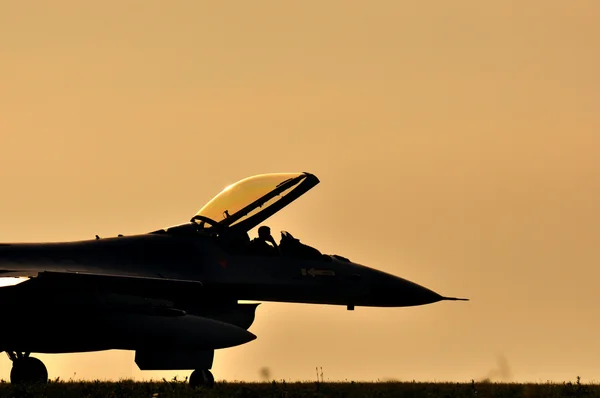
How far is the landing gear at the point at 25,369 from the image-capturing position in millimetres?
23250

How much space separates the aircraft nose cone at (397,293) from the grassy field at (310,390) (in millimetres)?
3909

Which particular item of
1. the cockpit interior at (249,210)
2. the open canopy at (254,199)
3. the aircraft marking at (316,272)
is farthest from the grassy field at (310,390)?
the open canopy at (254,199)

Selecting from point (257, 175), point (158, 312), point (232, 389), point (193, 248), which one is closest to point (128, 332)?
point (158, 312)

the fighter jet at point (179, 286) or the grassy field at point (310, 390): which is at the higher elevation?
the fighter jet at point (179, 286)

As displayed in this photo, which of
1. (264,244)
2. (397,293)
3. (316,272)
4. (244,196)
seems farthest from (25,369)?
(397,293)

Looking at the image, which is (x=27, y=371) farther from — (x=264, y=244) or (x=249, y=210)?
(x=249, y=210)

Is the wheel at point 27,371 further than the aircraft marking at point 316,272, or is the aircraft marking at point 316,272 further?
the aircraft marking at point 316,272

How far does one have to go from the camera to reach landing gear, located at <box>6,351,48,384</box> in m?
23.2

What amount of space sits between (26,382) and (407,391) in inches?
271

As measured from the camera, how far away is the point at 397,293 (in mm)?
27281

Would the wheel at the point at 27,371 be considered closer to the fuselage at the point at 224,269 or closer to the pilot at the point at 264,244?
the fuselage at the point at 224,269

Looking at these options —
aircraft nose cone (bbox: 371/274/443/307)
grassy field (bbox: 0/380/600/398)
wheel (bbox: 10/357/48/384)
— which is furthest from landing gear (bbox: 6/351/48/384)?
aircraft nose cone (bbox: 371/274/443/307)

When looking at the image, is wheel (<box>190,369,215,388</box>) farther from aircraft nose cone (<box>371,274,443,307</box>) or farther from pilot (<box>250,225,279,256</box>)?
aircraft nose cone (<box>371,274,443,307</box>)

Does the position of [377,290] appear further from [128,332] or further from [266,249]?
[128,332]
